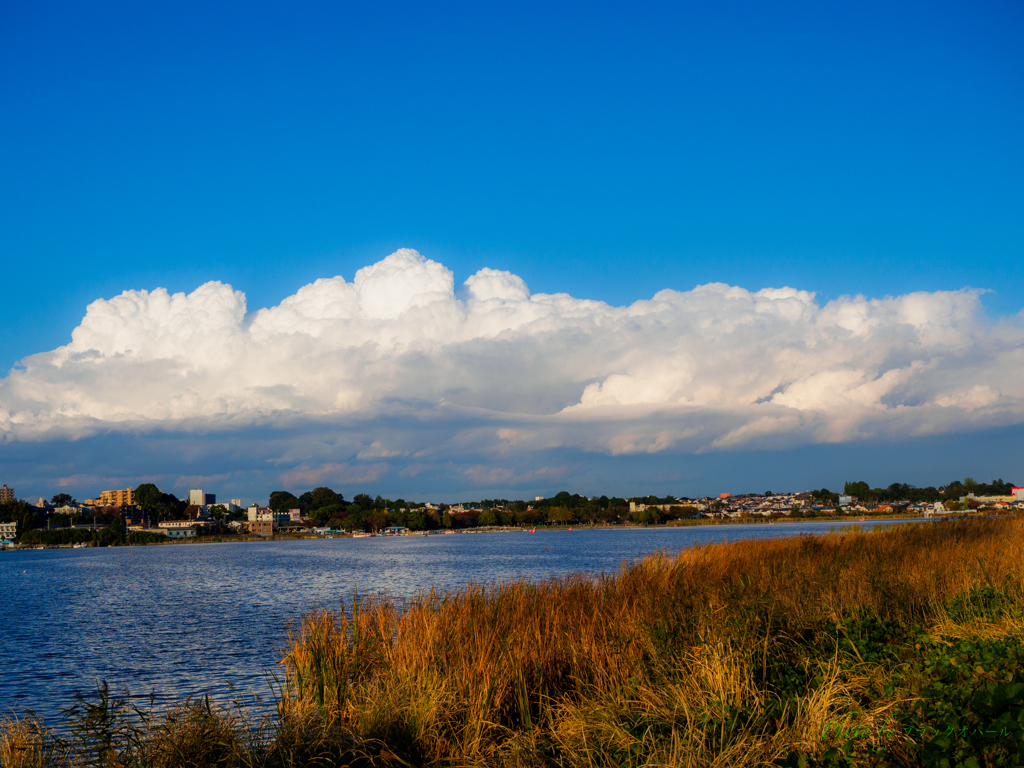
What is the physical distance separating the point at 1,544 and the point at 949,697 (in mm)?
238238

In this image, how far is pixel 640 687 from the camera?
889 centimetres

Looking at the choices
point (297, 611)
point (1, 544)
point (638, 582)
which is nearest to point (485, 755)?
point (638, 582)

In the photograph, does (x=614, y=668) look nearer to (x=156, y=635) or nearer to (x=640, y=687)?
(x=640, y=687)

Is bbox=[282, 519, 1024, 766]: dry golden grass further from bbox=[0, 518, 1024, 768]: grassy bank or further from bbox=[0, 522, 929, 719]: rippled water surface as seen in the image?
bbox=[0, 522, 929, 719]: rippled water surface

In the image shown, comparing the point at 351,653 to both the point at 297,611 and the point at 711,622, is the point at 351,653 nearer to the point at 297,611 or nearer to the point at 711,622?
the point at 711,622

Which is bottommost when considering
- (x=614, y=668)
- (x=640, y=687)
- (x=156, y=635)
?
(x=156, y=635)

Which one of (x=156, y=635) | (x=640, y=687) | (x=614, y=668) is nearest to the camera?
(x=640, y=687)

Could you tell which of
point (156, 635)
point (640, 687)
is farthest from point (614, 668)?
point (156, 635)

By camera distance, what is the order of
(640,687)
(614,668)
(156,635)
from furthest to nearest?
(156,635) → (614,668) → (640,687)

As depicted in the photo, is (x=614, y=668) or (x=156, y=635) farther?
(x=156, y=635)

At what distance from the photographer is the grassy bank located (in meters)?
6.87

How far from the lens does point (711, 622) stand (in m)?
11.7

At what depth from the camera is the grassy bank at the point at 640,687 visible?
687cm

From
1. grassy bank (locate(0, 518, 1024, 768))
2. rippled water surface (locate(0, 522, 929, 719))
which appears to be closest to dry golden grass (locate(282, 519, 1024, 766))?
grassy bank (locate(0, 518, 1024, 768))
